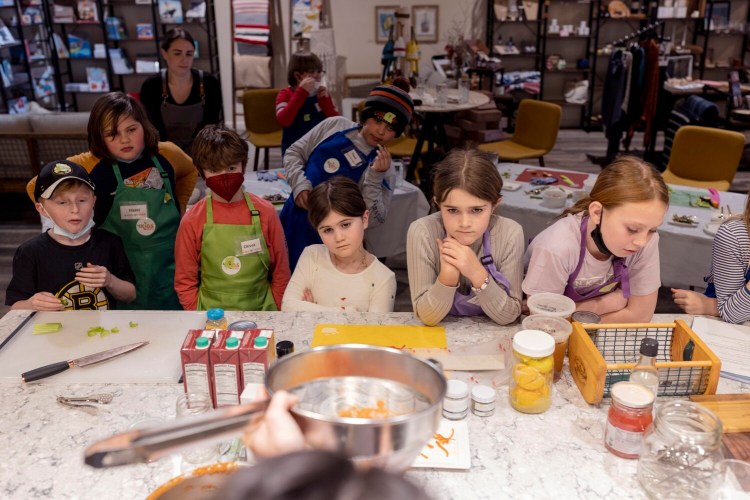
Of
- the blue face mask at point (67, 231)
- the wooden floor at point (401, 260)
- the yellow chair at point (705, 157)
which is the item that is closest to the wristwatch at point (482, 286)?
the blue face mask at point (67, 231)

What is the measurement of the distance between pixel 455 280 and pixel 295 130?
8.39 feet

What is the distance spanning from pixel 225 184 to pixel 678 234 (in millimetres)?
2141

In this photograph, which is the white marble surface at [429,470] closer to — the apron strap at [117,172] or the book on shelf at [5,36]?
the apron strap at [117,172]

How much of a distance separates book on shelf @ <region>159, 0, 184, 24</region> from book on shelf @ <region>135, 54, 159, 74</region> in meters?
0.45

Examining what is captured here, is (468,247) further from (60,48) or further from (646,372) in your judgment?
(60,48)

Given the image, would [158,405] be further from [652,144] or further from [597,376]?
[652,144]

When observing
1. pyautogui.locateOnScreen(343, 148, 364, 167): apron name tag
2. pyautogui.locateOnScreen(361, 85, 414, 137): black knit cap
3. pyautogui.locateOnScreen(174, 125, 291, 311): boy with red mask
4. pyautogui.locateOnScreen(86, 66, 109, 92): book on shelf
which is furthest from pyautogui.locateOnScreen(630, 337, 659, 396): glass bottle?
pyautogui.locateOnScreen(86, 66, 109, 92): book on shelf

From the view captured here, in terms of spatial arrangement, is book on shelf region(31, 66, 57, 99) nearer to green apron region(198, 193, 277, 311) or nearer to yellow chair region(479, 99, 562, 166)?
yellow chair region(479, 99, 562, 166)

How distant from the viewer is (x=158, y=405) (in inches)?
58.1

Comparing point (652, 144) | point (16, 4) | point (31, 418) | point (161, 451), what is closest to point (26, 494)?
point (31, 418)

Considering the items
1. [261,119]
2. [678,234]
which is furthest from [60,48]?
[678,234]

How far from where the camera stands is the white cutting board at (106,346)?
5.19 ft

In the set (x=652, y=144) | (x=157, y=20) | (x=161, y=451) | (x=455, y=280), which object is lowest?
(x=652, y=144)

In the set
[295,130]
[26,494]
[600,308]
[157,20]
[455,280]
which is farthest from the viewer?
[157,20]
